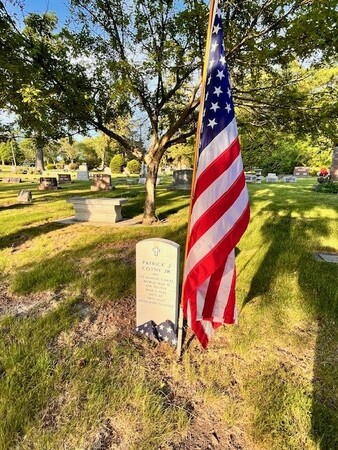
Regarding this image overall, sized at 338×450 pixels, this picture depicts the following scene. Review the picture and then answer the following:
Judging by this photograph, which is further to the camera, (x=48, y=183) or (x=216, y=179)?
(x=48, y=183)

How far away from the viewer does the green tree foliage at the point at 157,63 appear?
5.61m

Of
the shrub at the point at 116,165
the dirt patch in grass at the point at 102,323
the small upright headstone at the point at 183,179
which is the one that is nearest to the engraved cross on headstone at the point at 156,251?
the dirt patch in grass at the point at 102,323

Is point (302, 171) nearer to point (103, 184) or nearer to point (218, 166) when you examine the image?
point (103, 184)

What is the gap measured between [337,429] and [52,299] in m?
3.84

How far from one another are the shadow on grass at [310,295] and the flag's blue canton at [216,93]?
8.28 feet

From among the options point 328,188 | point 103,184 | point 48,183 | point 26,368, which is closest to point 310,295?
point 26,368

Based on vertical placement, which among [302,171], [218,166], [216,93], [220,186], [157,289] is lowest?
[157,289]

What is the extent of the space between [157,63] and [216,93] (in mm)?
3973

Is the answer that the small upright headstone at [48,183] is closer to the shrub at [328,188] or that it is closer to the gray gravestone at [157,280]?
the shrub at [328,188]

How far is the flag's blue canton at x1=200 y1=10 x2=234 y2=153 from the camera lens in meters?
2.67

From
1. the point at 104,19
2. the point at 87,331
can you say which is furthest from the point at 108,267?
the point at 104,19

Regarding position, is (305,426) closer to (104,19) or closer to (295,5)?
(295,5)

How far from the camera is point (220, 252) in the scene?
272cm

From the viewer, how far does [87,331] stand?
363 centimetres
